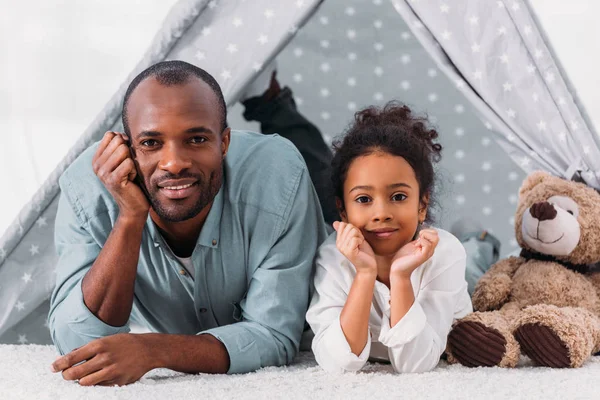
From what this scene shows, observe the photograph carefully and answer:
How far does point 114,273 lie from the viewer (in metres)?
1.42

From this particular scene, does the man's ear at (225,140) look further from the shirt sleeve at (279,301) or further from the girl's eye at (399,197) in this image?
the girl's eye at (399,197)

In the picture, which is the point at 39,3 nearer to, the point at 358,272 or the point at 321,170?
the point at 321,170

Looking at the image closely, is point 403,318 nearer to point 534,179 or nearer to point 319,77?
point 534,179

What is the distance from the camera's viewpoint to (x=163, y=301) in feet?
5.28

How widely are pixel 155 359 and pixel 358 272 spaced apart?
0.40 meters

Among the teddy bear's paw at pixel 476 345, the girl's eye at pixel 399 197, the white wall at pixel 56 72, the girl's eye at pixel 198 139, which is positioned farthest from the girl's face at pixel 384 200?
the white wall at pixel 56 72

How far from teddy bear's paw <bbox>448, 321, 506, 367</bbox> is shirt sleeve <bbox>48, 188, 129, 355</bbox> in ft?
2.15

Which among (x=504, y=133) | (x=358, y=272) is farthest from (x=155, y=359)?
(x=504, y=133)

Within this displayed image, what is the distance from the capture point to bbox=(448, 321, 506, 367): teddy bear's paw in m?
1.50

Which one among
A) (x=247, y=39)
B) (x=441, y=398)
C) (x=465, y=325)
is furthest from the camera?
(x=247, y=39)

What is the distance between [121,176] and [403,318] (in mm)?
575

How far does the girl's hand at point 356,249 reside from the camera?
1.42 m

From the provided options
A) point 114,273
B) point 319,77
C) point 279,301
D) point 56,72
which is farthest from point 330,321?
point 56,72

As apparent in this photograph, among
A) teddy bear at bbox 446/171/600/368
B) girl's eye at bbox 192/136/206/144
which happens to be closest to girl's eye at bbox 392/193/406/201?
teddy bear at bbox 446/171/600/368
